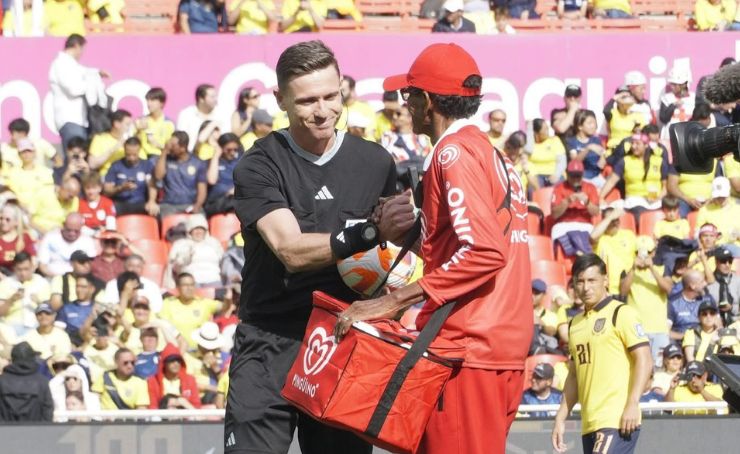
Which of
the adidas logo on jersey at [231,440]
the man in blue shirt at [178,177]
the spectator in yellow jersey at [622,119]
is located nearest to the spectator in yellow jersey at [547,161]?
the spectator in yellow jersey at [622,119]

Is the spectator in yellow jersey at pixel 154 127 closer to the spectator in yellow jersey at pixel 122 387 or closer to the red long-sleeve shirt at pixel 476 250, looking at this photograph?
the spectator in yellow jersey at pixel 122 387

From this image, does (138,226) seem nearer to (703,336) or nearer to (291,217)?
(703,336)

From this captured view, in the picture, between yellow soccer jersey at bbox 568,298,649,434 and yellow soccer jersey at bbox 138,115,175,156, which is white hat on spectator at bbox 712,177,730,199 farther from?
yellow soccer jersey at bbox 568,298,649,434

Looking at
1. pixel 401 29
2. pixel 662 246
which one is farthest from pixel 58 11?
pixel 662 246

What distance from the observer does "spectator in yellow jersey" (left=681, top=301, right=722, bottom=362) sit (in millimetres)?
12070

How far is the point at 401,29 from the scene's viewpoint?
1692cm

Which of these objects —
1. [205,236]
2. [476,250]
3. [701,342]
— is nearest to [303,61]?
[476,250]

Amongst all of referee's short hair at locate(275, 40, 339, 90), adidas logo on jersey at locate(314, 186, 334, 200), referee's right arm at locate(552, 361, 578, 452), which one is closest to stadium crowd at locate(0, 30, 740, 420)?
referee's right arm at locate(552, 361, 578, 452)

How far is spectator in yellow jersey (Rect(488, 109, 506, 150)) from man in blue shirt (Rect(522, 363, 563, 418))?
3820mm

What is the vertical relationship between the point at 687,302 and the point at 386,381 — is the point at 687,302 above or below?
below

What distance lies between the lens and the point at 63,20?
53.0ft

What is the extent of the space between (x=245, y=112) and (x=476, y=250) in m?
10.4

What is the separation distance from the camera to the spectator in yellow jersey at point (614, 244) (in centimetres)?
1365

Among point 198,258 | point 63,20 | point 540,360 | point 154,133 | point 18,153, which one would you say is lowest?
point 540,360
